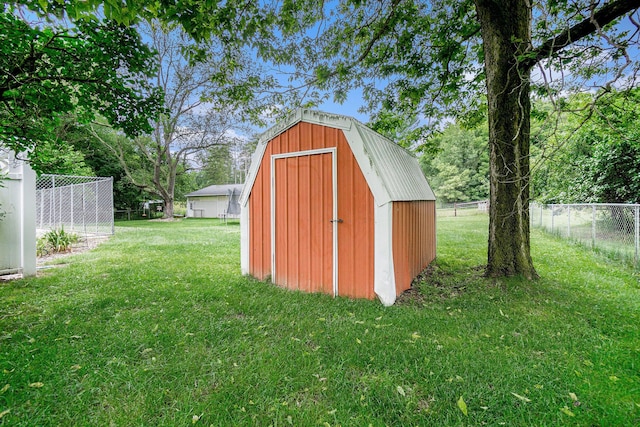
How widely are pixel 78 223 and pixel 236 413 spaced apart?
12164 millimetres

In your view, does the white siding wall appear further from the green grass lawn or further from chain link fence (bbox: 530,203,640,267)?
chain link fence (bbox: 530,203,640,267)

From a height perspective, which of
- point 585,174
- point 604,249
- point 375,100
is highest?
point 375,100

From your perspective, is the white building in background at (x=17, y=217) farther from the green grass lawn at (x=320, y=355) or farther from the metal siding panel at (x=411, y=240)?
the metal siding panel at (x=411, y=240)

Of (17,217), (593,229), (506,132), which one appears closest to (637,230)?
(593,229)

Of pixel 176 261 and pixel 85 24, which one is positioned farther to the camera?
pixel 176 261

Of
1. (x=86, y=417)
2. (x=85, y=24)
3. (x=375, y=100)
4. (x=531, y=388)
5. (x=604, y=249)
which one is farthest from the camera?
(x=375, y=100)

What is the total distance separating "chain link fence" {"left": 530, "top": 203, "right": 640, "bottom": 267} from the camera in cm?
541

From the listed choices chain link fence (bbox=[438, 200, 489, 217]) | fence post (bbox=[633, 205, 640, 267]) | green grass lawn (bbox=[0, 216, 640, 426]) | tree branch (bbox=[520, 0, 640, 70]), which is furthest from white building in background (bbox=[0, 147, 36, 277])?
chain link fence (bbox=[438, 200, 489, 217])

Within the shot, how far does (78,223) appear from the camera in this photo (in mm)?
10359

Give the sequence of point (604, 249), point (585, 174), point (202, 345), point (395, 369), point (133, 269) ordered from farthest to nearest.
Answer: point (585, 174) < point (604, 249) < point (133, 269) < point (202, 345) < point (395, 369)

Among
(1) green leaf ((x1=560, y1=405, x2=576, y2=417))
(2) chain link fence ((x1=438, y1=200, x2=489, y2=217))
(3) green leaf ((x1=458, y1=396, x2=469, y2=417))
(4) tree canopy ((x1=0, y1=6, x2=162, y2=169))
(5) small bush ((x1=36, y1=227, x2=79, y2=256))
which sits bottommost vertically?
(1) green leaf ((x1=560, y1=405, x2=576, y2=417))

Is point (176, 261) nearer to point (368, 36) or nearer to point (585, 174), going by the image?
point (368, 36)

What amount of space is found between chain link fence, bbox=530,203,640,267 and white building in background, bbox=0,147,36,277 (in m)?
11.4

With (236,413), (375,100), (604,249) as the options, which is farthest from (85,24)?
(604,249)
